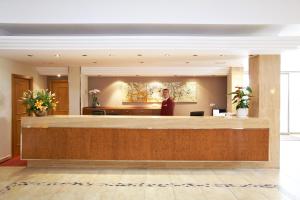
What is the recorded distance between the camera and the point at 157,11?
20.0ft

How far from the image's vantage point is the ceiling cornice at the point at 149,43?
6.18 meters

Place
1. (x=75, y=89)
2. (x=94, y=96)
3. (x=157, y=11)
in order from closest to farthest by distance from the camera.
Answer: (x=157, y=11) → (x=75, y=89) → (x=94, y=96)

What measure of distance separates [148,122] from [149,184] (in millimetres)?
1460

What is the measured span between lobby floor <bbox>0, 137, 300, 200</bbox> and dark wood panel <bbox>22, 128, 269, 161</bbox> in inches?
12.6

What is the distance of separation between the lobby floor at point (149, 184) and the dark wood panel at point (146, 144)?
0.32 metres

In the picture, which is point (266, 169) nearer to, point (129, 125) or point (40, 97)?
point (129, 125)

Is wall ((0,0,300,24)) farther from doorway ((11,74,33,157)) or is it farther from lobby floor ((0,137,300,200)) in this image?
lobby floor ((0,137,300,200))

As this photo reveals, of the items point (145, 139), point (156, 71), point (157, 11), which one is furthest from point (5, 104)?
point (156, 71)

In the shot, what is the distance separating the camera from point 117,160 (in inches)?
266

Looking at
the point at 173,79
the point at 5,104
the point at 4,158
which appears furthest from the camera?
the point at 173,79

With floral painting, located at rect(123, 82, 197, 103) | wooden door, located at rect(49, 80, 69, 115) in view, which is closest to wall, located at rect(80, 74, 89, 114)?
wooden door, located at rect(49, 80, 69, 115)

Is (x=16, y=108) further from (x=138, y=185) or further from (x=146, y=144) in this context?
(x=138, y=185)

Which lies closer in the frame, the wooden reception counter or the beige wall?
the wooden reception counter

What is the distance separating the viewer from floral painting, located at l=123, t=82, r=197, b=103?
1166 cm
